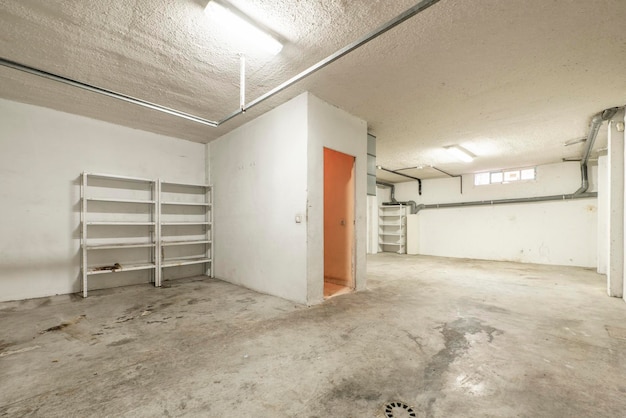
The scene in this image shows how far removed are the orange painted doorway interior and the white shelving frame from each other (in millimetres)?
2296

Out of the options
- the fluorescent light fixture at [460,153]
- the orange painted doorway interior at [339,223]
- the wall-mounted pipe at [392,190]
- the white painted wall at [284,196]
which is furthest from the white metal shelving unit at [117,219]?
the wall-mounted pipe at [392,190]

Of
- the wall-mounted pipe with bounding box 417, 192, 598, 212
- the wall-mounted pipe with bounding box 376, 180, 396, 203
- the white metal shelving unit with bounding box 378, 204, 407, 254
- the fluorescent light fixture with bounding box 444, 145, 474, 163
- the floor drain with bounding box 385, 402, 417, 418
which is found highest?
the fluorescent light fixture with bounding box 444, 145, 474, 163

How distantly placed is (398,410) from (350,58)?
2847mm

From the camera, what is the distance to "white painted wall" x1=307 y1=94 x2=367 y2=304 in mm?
3355

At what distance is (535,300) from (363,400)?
11.4ft

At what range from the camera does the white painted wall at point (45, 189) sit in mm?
3588

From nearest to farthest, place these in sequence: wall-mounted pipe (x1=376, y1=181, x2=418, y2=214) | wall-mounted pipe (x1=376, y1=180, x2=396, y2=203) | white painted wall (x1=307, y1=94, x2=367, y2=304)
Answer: white painted wall (x1=307, y1=94, x2=367, y2=304) < wall-mounted pipe (x1=376, y1=181, x2=418, y2=214) < wall-mounted pipe (x1=376, y1=180, x2=396, y2=203)

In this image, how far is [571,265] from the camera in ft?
22.0

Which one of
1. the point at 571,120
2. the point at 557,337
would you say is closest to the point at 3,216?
the point at 557,337

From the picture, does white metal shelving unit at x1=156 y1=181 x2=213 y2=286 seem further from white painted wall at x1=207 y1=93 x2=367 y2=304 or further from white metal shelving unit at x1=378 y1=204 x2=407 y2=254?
white metal shelving unit at x1=378 y1=204 x2=407 y2=254

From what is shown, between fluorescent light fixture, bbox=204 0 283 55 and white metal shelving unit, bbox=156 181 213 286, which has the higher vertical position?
fluorescent light fixture, bbox=204 0 283 55

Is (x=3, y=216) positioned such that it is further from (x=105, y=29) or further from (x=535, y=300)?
(x=535, y=300)

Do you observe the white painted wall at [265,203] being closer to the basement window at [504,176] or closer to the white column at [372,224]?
the white column at [372,224]

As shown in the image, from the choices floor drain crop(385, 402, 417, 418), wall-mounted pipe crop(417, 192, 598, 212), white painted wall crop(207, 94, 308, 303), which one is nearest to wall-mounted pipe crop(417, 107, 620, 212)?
wall-mounted pipe crop(417, 192, 598, 212)
